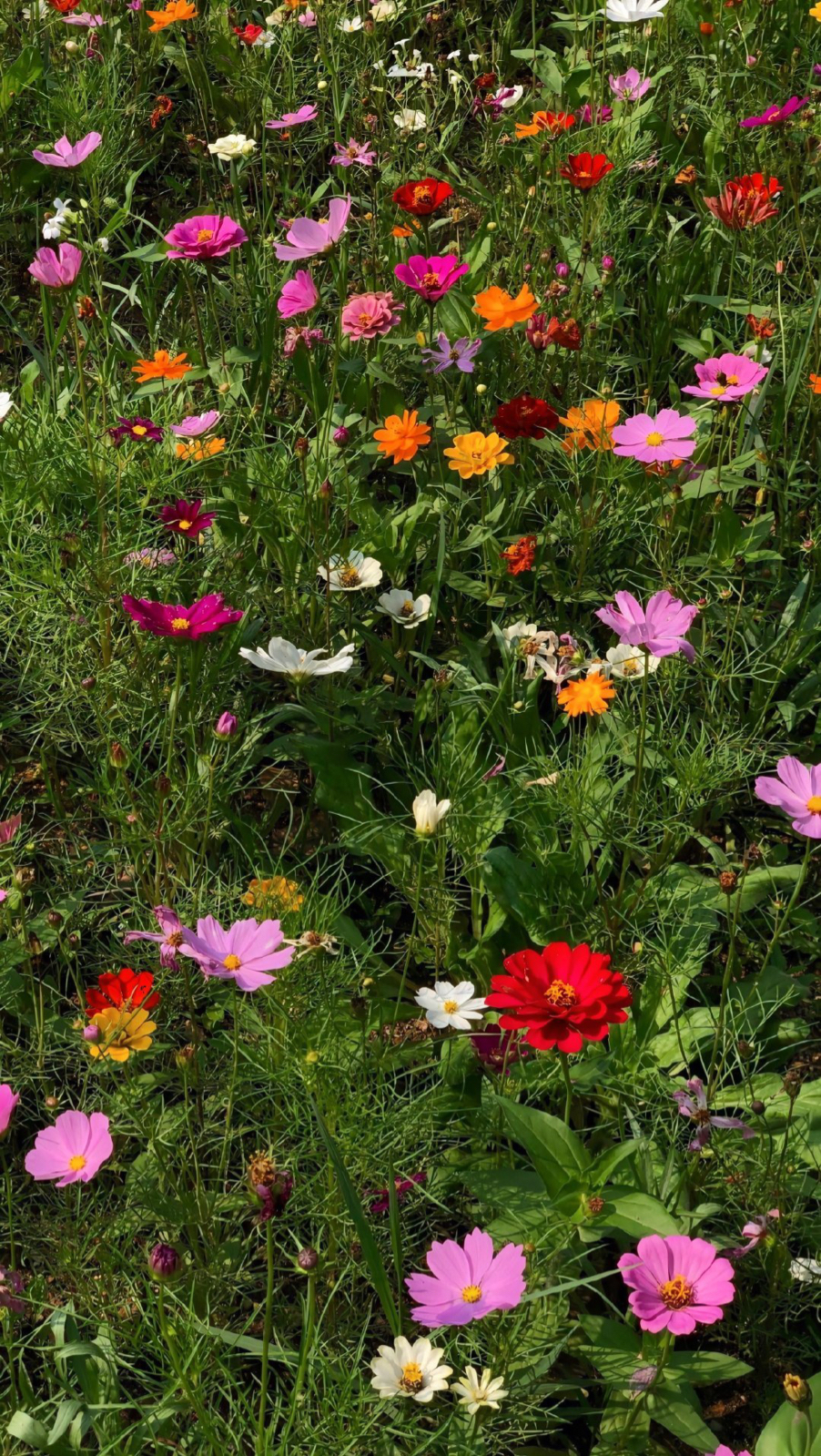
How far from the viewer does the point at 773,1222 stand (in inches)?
44.9

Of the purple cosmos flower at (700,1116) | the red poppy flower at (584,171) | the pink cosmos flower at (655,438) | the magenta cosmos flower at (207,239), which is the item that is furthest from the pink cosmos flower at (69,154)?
the purple cosmos flower at (700,1116)

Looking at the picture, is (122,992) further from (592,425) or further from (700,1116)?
(592,425)

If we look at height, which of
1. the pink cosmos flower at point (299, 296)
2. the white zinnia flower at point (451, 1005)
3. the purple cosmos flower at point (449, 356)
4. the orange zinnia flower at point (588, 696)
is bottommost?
the white zinnia flower at point (451, 1005)

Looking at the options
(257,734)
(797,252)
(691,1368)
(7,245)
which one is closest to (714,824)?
(257,734)

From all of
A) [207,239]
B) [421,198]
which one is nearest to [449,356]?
[421,198]

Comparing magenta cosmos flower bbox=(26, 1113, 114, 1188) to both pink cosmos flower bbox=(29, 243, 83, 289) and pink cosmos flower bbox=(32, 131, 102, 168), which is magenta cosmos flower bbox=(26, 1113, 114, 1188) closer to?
pink cosmos flower bbox=(29, 243, 83, 289)

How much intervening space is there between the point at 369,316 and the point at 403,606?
387 mm

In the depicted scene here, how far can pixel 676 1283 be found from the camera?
1006 mm

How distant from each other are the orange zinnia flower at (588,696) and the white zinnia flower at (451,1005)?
0.29m

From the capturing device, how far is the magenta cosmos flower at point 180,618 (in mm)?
1302

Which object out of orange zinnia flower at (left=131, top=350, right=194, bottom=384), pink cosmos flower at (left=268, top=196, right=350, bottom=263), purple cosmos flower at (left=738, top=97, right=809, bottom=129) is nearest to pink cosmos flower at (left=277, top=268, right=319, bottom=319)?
pink cosmos flower at (left=268, top=196, right=350, bottom=263)

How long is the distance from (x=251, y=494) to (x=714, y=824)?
690mm

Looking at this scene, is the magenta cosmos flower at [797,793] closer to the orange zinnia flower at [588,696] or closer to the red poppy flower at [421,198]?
the orange zinnia flower at [588,696]

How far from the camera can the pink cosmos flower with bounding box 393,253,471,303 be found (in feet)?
5.50
